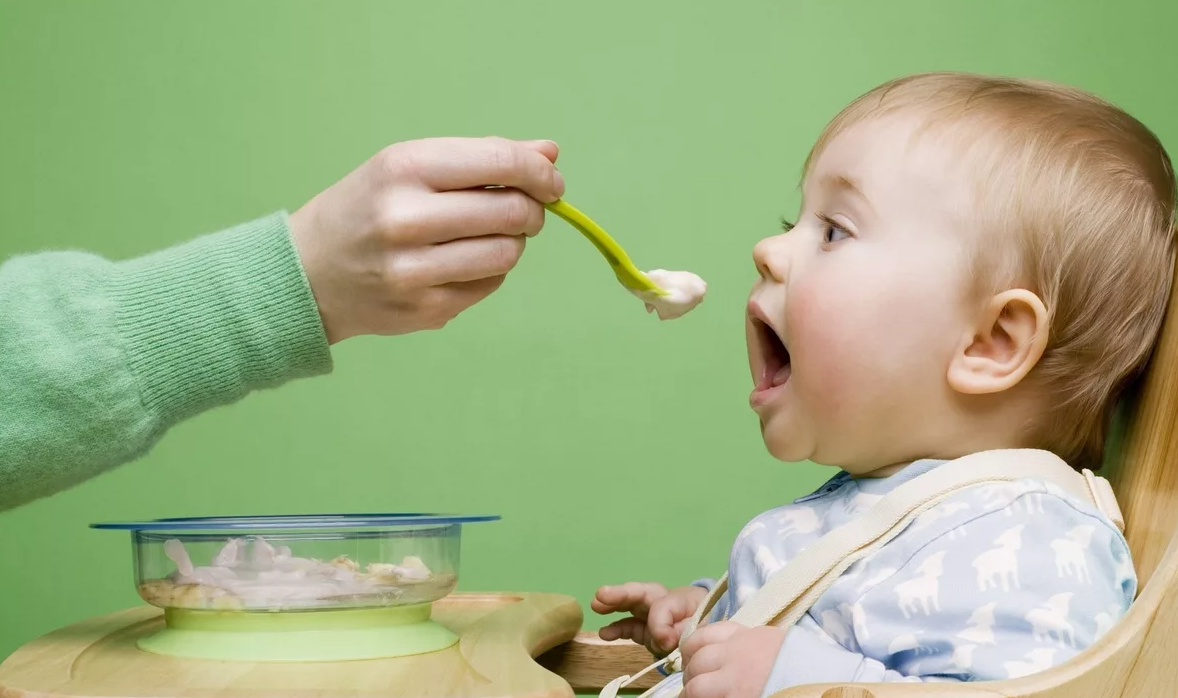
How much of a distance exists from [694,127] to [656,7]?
0.56 feet

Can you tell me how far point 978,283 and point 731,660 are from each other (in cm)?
27

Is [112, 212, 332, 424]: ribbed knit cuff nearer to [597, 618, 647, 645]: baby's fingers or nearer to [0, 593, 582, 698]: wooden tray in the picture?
[0, 593, 582, 698]: wooden tray

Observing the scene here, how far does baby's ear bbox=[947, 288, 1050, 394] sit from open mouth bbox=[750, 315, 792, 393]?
12cm

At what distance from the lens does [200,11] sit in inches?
65.1

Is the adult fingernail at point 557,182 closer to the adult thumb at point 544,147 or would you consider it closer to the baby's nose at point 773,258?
the adult thumb at point 544,147

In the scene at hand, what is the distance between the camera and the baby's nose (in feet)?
2.64

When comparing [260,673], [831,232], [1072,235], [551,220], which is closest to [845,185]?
[831,232]

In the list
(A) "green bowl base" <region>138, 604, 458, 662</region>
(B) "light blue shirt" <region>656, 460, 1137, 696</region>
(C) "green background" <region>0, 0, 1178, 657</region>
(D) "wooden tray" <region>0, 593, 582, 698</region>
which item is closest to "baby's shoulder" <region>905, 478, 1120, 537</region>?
(B) "light blue shirt" <region>656, 460, 1137, 696</region>

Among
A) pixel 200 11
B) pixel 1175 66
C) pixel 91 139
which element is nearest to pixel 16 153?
pixel 91 139

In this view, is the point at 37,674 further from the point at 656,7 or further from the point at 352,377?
the point at 656,7

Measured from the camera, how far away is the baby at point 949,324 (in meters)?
0.66

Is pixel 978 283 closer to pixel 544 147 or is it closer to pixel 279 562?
pixel 544 147

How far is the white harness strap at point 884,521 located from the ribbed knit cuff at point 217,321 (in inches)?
14.0

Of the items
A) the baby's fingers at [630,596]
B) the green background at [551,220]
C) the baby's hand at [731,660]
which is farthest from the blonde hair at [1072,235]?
the green background at [551,220]
